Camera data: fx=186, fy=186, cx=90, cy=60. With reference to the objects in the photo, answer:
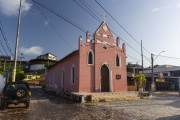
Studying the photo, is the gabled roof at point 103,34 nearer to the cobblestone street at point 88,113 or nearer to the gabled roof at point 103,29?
the gabled roof at point 103,29

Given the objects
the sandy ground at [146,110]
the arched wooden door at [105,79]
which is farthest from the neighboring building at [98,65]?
the sandy ground at [146,110]

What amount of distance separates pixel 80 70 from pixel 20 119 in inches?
512

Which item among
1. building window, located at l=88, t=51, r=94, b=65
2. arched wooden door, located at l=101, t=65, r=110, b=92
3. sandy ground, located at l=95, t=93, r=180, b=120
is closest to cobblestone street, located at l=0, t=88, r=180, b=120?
sandy ground, located at l=95, t=93, r=180, b=120

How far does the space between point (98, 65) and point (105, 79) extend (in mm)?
2240

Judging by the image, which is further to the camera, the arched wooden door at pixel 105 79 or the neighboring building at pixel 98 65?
the arched wooden door at pixel 105 79

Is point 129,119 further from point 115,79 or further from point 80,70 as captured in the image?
point 115,79

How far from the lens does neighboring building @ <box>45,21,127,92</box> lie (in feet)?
74.6

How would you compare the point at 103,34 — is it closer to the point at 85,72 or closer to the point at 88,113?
the point at 85,72

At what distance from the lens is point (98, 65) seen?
23969mm

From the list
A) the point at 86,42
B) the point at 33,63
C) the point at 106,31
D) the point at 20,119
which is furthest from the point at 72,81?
the point at 33,63

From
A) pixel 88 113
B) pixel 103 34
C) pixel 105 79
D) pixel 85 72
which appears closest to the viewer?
pixel 88 113

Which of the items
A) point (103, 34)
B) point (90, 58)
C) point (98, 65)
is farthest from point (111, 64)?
point (103, 34)

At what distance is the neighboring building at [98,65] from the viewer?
22.8 m

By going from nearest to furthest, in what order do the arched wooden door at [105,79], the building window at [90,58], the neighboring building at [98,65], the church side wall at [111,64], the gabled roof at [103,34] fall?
the neighboring building at [98,65], the building window at [90,58], the church side wall at [111,64], the arched wooden door at [105,79], the gabled roof at [103,34]
